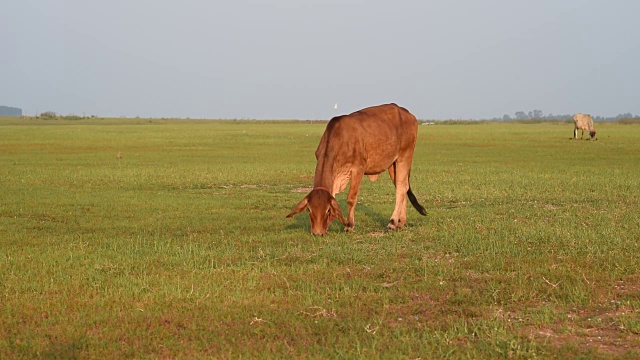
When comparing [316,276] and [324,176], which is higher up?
[324,176]

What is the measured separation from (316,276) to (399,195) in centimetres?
550

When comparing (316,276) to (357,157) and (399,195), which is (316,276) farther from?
(399,195)

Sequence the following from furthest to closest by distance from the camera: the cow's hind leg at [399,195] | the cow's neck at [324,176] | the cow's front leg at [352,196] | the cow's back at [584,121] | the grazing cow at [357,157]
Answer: the cow's back at [584,121] → the cow's hind leg at [399,195] → the cow's front leg at [352,196] → the cow's neck at [324,176] → the grazing cow at [357,157]

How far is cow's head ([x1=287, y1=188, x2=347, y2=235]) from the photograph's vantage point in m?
12.8

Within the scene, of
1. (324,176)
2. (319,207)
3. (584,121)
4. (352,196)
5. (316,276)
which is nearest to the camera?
(316,276)

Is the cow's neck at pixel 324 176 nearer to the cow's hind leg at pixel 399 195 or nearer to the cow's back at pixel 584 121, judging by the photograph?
the cow's hind leg at pixel 399 195

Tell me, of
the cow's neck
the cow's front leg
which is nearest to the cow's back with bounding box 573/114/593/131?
the cow's front leg

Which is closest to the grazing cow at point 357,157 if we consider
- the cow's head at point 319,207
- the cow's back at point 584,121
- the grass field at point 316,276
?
the cow's head at point 319,207

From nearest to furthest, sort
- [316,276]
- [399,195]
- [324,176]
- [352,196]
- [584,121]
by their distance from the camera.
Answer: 1. [316,276]
2. [324,176]
3. [352,196]
4. [399,195]
5. [584,121]

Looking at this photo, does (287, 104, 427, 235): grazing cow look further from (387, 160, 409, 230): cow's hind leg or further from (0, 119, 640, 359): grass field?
(0, 119, 640, 359): grass field

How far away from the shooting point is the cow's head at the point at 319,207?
12.8 metres

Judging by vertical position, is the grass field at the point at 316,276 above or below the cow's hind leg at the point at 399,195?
below

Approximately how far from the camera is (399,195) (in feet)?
49.6

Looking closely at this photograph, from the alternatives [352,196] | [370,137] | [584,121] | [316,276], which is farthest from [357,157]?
[584,121]
